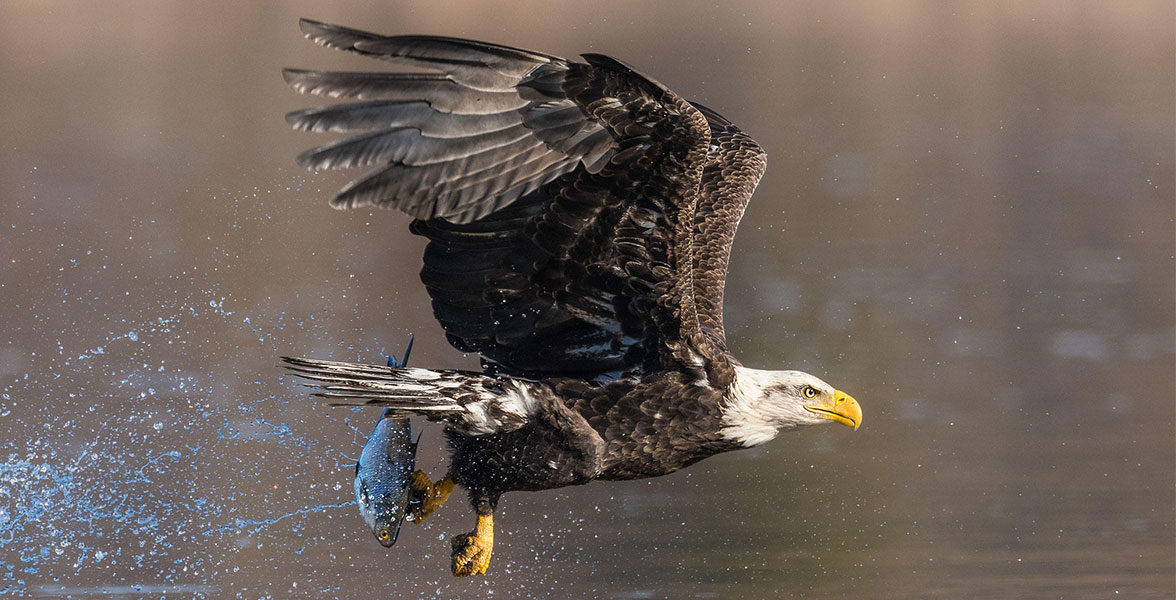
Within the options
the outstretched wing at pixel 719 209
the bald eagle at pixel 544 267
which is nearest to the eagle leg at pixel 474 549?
the bald eagle at pixel 544 267

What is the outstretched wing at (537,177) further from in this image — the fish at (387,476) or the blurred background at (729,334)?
the blurred background at (729,334)

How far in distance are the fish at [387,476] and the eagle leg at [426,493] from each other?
12 centimetres

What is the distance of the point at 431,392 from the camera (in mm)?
5559

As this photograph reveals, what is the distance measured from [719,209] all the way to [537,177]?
1.77 meters

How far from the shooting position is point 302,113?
4.70 metres

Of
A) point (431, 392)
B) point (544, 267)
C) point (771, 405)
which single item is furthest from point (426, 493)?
point (771, 405)

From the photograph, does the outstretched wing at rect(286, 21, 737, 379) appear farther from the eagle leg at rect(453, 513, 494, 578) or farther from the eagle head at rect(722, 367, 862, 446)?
the eagle leg at rect(453, 513, 494, 578)

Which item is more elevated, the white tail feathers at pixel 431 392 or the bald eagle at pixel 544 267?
the bald eagle at pixel 544 267

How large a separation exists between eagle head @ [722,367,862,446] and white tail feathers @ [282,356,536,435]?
66 centimetres

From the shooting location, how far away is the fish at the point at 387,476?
19.4ft

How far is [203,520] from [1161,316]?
6.24 m

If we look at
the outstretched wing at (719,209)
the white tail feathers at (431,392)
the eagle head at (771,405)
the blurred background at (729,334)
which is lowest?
the blurred background at (729,334)

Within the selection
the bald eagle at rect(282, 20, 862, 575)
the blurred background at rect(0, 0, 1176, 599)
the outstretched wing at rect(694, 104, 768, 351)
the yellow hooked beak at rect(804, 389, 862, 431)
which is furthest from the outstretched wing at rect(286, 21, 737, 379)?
the blurred background at rect(0, 0, 1176, 599)

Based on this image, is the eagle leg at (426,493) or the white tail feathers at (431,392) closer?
the white tail feathers at (431,392)
